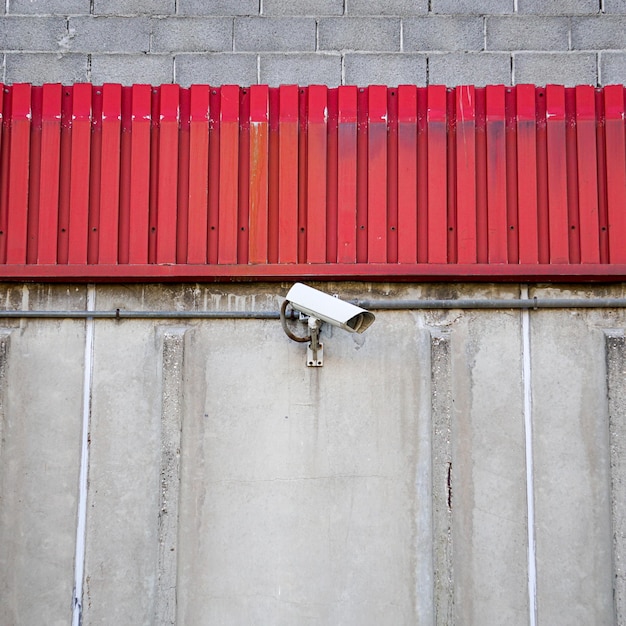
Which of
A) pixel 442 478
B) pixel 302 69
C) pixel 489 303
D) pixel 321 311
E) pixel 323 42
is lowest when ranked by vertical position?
pixel 442 478

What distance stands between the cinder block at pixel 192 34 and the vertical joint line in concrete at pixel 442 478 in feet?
7.56

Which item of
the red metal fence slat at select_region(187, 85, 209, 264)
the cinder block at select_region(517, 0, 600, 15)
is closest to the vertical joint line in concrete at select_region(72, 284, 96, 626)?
the red metal fence slat at select_region(187, 85, 209, 264)

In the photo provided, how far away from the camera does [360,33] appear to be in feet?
19.5

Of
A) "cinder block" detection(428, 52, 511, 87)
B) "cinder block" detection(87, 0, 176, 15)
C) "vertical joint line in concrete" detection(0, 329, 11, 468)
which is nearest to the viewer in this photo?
"vertical joint line in concrete" detection(0, 329, 11, 468)

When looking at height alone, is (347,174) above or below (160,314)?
above

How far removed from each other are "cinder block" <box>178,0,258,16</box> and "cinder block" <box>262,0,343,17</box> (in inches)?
3.2

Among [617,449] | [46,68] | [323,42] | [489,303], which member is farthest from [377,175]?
[46,68]

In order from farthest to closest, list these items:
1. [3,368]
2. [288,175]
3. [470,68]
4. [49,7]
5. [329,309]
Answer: [49,7]
[470,68]
[288,175]
[3,368]
[329,309]

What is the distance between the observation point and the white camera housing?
4754 millimetres

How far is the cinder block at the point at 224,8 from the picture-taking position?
5.98 meters

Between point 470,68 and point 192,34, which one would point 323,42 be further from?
point 470,68

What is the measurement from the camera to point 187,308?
17.4 ft

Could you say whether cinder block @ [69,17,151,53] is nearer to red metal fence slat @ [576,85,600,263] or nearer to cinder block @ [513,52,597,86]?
cinder block @ [513,52,597,86]

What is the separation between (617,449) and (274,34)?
319cm
